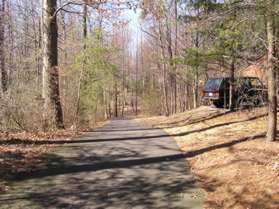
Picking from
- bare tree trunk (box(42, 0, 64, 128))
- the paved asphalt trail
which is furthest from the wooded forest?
the paved asphalt trail

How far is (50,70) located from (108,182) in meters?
10.7

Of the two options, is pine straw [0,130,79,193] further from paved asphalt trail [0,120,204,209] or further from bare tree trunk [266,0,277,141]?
bare tree trunk [266,0,277,141]

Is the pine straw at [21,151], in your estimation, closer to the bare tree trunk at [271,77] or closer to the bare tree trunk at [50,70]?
the bare tree trunk at [50,70]

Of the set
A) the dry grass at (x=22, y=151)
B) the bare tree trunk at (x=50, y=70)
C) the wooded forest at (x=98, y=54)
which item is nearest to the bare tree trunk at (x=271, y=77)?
the wooded forest at (x=98, y=54)

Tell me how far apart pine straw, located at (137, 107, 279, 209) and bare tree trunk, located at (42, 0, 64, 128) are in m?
5.49

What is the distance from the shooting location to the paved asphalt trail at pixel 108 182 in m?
7.65

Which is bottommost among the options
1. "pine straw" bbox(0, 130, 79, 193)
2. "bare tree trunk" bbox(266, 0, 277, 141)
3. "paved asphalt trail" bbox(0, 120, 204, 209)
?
"paved asphalt trail" bbox(0, 120, 204, 209)

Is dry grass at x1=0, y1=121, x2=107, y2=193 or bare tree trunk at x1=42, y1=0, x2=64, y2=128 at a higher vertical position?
bare tree trunk at x1=42, y1=0, x2=64, y2=128

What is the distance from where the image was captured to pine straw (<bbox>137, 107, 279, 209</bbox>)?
7625mm

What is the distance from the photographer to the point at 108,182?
9.10 meters

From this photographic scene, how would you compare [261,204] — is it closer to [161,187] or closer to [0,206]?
[161,187]

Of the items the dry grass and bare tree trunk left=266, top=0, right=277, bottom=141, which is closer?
the dry grass

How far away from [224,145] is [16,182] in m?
5.98

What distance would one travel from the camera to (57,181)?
9133mm
